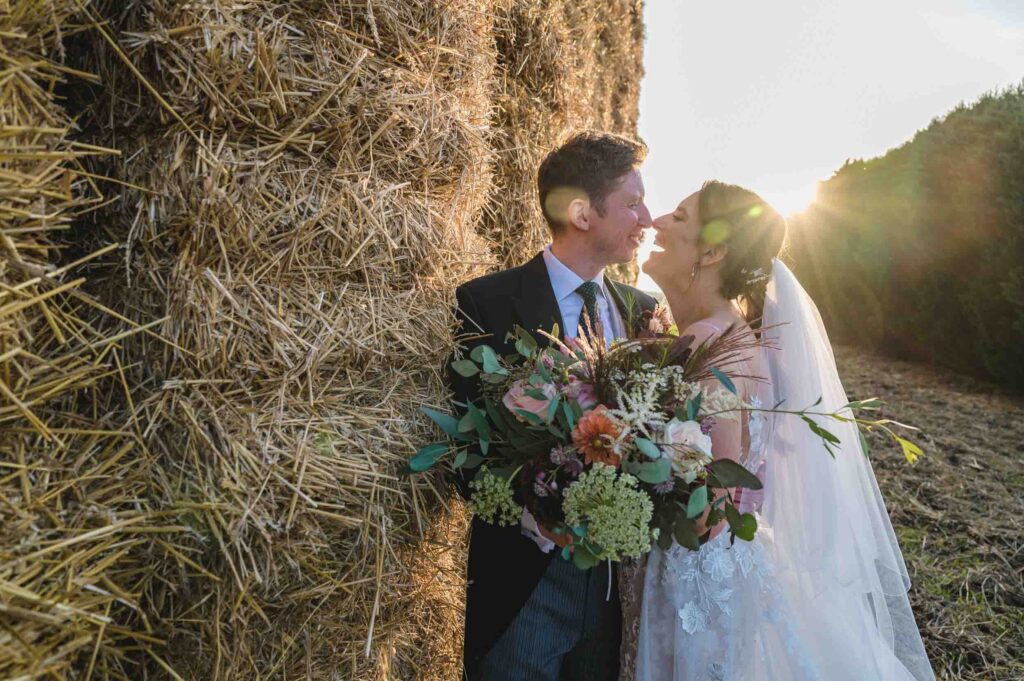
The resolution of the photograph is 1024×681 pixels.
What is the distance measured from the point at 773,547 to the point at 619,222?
135 cm

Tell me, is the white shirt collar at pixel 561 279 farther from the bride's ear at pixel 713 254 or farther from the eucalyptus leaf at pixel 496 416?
the eucalyptus leaf at pixel 496 416

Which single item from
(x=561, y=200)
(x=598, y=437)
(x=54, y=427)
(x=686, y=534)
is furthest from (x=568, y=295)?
(x=54, y=427)

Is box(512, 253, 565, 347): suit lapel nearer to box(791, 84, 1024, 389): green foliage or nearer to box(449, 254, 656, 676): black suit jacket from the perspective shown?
box(449, 254, 656, 676): black suit jacket

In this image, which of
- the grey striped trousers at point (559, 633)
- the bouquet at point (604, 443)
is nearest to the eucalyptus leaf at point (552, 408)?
the bouquet at point (604, 443)

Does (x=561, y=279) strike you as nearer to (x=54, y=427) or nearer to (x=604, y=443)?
(x=604, y=443)

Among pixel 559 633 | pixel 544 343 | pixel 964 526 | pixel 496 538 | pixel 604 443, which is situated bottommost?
pixel 964 526

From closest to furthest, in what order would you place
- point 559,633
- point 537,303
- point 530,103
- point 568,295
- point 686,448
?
1. point 686,448
2. point 559,633
3. point 537,303
4. point 568,295
5. point 530,103

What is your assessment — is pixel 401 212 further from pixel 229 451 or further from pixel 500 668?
pixel 500 668

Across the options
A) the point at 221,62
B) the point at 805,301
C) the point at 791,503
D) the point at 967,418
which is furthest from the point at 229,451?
the point at 967,418

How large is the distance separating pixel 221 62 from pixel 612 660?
2220mm

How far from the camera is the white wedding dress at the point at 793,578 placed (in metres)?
2.14

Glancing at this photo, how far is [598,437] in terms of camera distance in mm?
1787

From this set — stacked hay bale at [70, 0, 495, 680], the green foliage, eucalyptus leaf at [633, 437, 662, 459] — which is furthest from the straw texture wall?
the green foliage

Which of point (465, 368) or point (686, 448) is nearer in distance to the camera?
point (686, 448)
